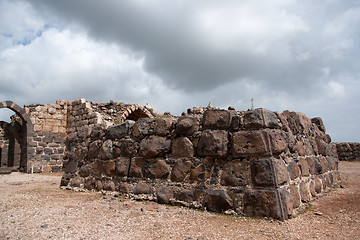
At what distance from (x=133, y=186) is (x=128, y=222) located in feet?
4.33

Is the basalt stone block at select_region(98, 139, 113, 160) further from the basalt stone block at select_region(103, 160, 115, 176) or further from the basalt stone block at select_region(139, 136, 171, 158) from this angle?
the basalt stone block at select_region(139, 136, 171, 158)

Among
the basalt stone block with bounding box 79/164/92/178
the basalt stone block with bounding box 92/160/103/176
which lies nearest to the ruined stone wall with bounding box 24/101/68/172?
the basalt stone block with bounding box 79/164/92/178

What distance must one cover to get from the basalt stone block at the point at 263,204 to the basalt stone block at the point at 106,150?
8.51ft

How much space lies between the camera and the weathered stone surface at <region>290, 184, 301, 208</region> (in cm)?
343

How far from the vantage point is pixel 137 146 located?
4.41 m

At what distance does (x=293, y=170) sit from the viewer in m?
3.70

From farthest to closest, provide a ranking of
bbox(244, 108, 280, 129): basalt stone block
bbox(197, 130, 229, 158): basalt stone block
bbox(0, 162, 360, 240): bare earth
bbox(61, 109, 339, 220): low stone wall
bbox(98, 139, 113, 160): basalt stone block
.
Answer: bbox(98, 139, 113, 160): basalt stone block, bbox(197, 130, 229, 158): basalt stone block, bbox(244, 108, 280, 129): basalt stone block, bbox(61, 109, 339, 220): low stone wall, bbox(0, 162, 360, 240): bare earth

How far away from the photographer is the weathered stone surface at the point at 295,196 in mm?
3428

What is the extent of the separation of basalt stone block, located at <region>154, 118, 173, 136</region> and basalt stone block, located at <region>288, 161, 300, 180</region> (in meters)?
1.84

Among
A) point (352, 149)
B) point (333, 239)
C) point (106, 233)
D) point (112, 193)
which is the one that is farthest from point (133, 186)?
point (352, 149)

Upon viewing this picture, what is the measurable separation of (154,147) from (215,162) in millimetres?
1061

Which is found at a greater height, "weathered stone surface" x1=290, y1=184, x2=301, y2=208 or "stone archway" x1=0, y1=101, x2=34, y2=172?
"stone archway" x1=0, y1=101, x2=34, y2=172

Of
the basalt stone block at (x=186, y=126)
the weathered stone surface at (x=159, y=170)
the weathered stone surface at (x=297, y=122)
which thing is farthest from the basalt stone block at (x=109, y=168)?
the weathered stone surface at (x=297, y=122)

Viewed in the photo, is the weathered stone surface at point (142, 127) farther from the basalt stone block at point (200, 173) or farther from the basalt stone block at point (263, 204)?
the basalt stone block at point (263, 204)
